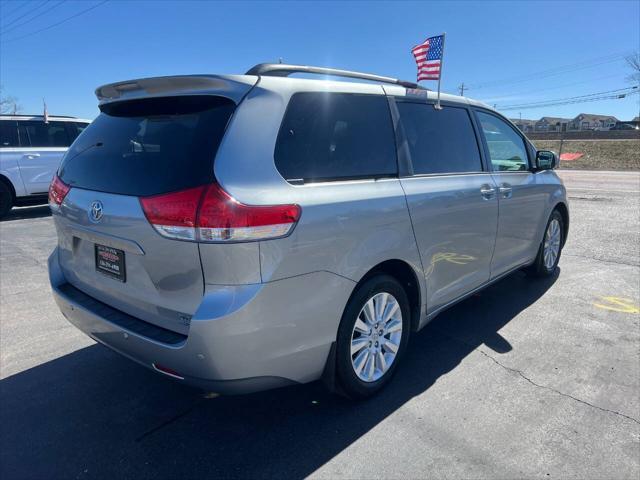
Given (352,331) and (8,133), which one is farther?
(8,133)

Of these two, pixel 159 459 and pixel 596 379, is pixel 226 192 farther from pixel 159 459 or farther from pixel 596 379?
pixel 596 379

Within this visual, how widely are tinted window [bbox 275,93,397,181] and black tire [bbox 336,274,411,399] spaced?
65cm

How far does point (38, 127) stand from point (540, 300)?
10.1m

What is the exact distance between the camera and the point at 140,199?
2186mm

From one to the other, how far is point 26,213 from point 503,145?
1055cm

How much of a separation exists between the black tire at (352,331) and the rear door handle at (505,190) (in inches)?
59.5

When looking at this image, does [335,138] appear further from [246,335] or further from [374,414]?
Result: [374,414]

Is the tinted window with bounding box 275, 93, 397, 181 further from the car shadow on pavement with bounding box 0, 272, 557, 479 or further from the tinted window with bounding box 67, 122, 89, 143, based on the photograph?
the tinted window with bounding box 67, 122, 89, 143

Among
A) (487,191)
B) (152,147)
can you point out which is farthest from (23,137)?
(487,191)

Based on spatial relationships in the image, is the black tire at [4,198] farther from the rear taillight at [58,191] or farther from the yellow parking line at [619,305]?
the yellow parking line at [619,305]

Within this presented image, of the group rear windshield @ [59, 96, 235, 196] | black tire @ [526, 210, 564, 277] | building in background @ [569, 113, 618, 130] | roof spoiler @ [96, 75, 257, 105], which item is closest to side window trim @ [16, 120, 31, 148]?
rear windshield @ [59, 96, 235, 196]

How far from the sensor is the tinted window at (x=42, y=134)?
9492mm

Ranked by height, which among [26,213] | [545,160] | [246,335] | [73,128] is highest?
[73,128]

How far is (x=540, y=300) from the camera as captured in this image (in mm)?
4648
